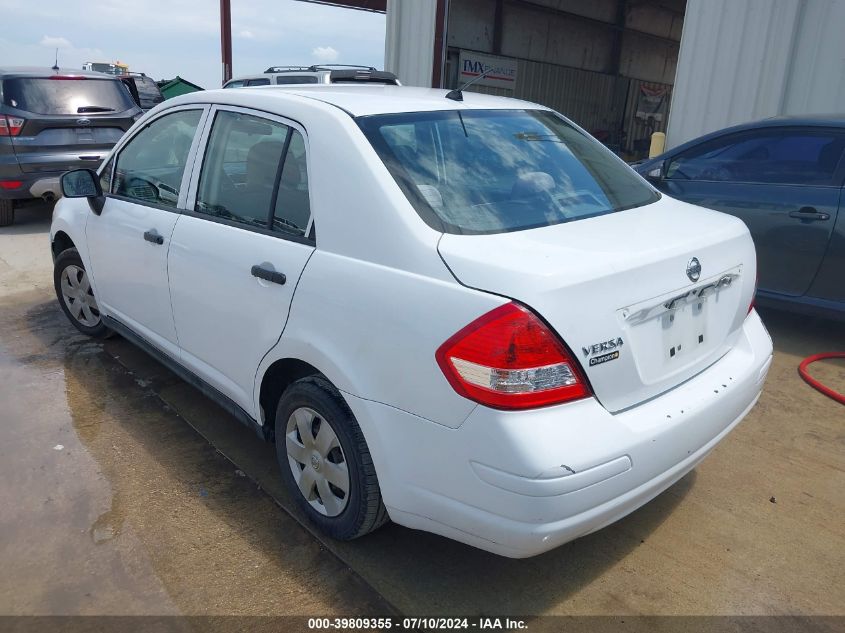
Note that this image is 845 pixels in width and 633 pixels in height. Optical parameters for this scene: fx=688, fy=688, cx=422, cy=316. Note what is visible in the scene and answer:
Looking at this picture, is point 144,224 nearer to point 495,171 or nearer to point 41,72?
point 495,171

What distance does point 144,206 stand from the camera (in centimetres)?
356

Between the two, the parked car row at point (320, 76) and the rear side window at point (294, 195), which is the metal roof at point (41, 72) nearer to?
the parked car row at point (320, 76)

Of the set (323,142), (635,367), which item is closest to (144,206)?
(323,142)

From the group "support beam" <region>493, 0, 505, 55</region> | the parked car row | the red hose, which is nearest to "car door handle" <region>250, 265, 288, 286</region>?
the red hose

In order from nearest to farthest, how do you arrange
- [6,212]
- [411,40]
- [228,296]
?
1. [228,296]
2. [6,212]
3. [411,40]

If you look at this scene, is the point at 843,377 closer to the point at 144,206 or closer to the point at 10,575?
the point at 144,206

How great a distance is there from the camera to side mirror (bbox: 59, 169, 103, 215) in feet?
12.8

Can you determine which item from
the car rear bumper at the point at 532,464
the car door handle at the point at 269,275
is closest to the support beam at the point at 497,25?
the car door handle at the point at 269,275

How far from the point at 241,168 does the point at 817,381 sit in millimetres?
3624

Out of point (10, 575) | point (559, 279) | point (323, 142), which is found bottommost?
→ point (10, 575)

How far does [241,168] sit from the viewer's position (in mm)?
2990

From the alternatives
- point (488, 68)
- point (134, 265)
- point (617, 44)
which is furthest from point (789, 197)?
point (617, 44)

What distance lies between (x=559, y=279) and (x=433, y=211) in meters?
0.52

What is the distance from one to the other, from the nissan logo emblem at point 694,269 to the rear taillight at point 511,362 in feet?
2.05
